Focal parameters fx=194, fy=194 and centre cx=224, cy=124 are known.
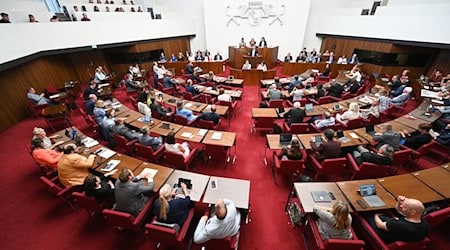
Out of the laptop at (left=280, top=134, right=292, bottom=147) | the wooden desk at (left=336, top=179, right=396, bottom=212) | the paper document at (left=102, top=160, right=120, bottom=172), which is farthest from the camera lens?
the laptop at (left=280, top=134, right=292, bottom=147)

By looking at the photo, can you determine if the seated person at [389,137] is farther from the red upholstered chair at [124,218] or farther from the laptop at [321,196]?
the red upholstered chair at [124,218]

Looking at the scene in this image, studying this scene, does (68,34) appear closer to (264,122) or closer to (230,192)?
(264,122)

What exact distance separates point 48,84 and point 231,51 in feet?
36.6

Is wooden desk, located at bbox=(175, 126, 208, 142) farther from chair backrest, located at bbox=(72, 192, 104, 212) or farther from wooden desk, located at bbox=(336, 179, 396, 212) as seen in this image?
wooden desk, located at bbox=(336, 179, 396, 212)

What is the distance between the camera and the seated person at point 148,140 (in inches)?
193

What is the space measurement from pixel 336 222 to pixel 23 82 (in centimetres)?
1204

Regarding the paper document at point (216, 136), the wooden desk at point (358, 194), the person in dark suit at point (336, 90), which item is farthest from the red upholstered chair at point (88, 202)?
the person in dark suit at point (336, 90)

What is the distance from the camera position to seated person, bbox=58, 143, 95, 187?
12.9 ft

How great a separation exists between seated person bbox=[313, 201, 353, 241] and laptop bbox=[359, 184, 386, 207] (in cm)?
73

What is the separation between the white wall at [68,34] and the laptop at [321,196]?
411 inches

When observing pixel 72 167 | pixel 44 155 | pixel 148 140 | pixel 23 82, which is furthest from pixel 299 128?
pixel 23 82

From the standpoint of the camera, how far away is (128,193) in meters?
3.28

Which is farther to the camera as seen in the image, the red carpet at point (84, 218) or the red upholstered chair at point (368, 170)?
the red upholstered chair at point (368, 170)

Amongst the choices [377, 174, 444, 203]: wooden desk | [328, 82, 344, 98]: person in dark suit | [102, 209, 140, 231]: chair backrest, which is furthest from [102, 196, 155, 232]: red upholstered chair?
[328, 82, 344, 98]: person in dark suit
